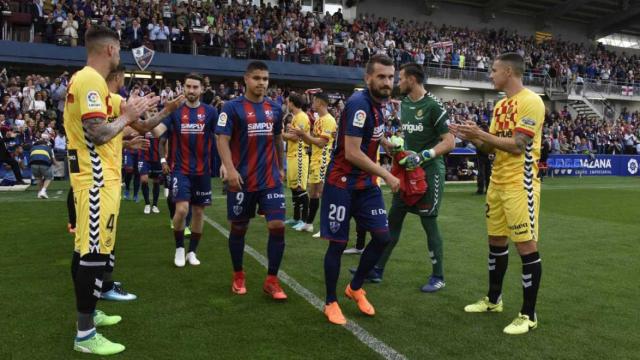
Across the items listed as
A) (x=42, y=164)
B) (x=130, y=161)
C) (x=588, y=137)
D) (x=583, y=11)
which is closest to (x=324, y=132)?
(x=130, y=161)

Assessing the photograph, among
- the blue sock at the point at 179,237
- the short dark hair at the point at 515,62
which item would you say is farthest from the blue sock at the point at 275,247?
the short dark hair at the point at 515,62

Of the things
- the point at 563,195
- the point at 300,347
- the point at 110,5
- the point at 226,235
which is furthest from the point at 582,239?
the point at 110,5

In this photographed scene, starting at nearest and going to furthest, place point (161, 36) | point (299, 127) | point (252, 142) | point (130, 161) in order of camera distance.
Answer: point (252, 142)
point (299, 127)
point (130, 161)
point (161, 36)

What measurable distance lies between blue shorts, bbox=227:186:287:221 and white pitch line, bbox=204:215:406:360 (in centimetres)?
91

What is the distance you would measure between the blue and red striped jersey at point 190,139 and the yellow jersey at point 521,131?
3.81 meters

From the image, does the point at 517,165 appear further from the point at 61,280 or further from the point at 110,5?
the point at 110,5

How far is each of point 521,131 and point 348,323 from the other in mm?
2311

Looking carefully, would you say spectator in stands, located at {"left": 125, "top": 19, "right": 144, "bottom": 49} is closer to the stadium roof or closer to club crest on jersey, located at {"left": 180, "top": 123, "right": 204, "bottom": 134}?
club crest on jersey, located at {"left": 180, "top": 123, "right": 204, "bottom": 134}

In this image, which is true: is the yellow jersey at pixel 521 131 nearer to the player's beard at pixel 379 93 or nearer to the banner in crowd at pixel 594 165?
the player's beard at pixel 379 93

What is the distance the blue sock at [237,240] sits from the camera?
5391 mm

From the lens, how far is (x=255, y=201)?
5383mm

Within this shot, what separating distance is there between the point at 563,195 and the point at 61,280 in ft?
51.1

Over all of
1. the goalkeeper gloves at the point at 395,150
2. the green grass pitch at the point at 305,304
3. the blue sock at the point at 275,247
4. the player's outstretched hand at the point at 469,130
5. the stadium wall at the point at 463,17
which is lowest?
the green grass pitch at the point at 305,304

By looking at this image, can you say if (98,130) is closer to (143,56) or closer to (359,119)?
(359,119)
